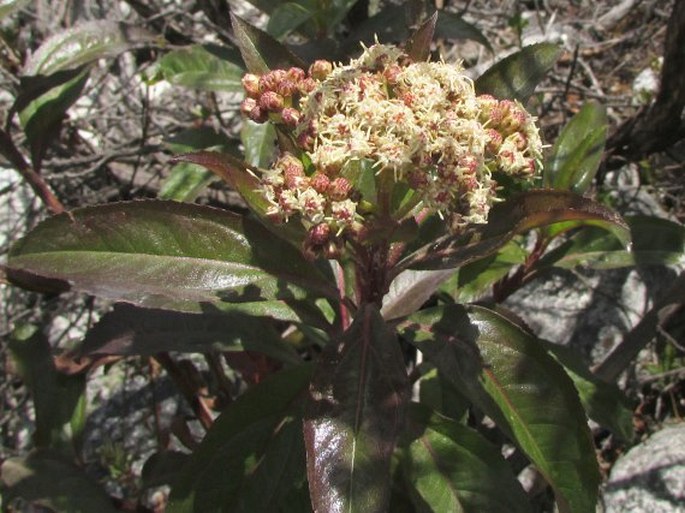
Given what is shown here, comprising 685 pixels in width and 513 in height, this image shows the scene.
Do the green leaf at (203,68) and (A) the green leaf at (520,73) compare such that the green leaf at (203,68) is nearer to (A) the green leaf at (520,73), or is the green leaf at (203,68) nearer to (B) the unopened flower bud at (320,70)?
(B) the unopened flower bud at (320,70)

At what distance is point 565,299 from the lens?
8.95 ft

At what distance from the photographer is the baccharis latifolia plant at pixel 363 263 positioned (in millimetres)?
1376

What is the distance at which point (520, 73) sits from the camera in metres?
1.58

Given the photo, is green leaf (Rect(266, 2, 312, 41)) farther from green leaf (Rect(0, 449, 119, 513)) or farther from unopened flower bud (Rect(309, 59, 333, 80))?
green leaf (Rect(0, 449, 119, 513))

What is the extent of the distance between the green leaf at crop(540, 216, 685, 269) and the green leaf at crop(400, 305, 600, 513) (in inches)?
29.5

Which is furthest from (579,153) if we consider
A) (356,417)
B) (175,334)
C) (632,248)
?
(175,334)

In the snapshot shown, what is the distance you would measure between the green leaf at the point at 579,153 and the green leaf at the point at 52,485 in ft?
4.72

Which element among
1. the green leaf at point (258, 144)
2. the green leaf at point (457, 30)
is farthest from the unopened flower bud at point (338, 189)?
the green leaf at point (457, 30)

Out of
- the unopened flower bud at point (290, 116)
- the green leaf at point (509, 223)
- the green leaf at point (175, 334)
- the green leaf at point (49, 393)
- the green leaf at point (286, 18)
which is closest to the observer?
the green leaf at point (509, 223)

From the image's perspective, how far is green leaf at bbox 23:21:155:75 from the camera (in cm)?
229

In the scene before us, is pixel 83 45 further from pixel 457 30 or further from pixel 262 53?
pixel 457 30

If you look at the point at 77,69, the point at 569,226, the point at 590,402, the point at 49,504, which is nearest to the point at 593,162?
the point at 569,226

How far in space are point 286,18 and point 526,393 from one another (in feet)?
3.91

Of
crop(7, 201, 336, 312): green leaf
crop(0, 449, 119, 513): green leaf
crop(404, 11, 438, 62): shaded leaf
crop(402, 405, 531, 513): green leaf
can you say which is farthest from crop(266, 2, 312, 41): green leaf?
crop(0, 449, 119, 513): green leaf
